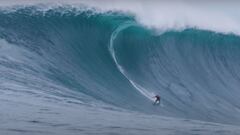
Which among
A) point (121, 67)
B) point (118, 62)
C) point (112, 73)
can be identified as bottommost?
point (112, 73)

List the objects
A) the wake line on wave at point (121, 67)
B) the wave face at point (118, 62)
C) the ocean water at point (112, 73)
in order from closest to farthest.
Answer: the ocean water at point (112, 73), the wave face at point (118, 62), the wake line on wave at point (121, 67)

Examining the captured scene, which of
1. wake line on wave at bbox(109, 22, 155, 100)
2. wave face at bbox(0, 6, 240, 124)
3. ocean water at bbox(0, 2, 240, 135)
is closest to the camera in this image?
ocean water at bbox(0, 2, 240, 135)

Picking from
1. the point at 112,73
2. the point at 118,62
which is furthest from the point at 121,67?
the point at 112,73

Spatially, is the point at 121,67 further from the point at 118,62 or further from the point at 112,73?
the point at 112,73

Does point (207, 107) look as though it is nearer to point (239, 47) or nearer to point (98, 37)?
point (98, 37)

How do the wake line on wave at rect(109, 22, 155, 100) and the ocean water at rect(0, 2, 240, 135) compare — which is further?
the wake line on wave at rect(109, 22, 155, 100)
